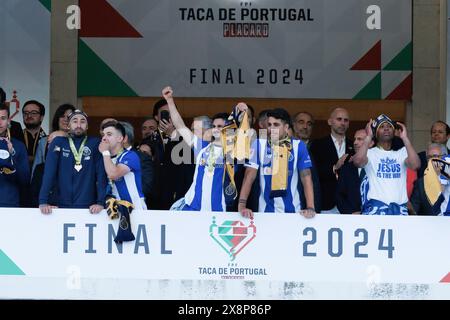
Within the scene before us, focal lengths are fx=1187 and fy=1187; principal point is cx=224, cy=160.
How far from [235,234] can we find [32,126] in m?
3.22

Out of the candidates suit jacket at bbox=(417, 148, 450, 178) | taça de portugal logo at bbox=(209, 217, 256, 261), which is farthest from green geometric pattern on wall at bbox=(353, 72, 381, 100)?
taça de portugal logo at bbox=(209, 217, 256, 261)

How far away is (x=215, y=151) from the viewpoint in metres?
10.3

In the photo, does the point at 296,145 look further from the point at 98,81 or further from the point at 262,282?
the point at 98,81

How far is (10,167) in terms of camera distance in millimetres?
10406

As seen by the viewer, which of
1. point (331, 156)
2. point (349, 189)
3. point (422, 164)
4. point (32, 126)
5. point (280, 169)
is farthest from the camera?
point (32, 126)

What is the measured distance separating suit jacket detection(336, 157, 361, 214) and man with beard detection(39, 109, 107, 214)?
2.17 meters

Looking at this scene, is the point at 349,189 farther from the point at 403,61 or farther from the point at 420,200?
the point at 403,61

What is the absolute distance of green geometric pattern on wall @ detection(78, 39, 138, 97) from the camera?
15477mm

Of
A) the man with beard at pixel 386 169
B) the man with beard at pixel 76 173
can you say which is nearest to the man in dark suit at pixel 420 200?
the man with beard at pixel 386 169

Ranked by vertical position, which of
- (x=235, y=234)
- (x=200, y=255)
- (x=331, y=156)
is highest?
(x=331, y=156)

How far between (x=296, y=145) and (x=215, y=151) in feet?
2.35

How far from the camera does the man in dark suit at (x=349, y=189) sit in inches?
421

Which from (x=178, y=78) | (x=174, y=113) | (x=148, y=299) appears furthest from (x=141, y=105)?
(x=148, y=299)

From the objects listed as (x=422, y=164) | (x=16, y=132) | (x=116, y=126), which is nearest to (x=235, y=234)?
(x=116, y=126)
